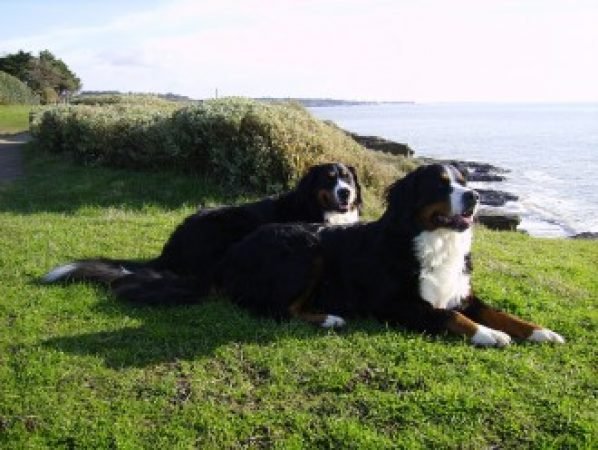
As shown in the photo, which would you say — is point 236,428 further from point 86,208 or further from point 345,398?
point 86,208

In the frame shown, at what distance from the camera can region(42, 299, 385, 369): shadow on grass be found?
5.32 m

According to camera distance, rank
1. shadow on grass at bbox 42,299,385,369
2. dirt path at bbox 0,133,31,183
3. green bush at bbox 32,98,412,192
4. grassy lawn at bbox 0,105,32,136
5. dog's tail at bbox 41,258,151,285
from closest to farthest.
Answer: shadow on grass at bbox 42,299,385,369
dog's tail at bbox 41,258,151,285
green bush at bbox 32,98,412,192
dirt path at bbox 0,133,31,183
grassy lawn at bbox 0,105,32,136

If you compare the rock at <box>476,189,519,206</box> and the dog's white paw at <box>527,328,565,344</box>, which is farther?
the rock at <box>476,189,519,206</box>

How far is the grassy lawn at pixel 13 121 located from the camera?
30484 mm

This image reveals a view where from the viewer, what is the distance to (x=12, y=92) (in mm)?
49438

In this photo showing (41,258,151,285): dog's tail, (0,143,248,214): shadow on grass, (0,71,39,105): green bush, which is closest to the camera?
(41,258,151,285): dog's tail

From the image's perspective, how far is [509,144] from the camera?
57.5m

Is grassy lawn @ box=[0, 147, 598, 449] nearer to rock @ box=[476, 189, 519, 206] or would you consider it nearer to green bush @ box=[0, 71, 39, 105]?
rock @ box=[476, 189, 519, 206]

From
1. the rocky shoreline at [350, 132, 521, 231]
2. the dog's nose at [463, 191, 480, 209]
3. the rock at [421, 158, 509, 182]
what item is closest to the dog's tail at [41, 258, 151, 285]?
the dog's nose at [463, 191, 480, 209]

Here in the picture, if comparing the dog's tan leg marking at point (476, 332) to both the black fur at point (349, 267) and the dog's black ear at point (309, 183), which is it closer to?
the black fur at point (349, 267)

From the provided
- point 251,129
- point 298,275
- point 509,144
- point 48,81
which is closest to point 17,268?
point 298,275

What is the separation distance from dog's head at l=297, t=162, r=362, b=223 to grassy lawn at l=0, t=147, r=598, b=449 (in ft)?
5.52

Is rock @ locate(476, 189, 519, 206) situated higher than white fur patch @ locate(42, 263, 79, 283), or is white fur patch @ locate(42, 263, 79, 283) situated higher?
white fur patch @ locate(42, 263, 79, 283)

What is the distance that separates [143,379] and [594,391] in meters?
3.06
